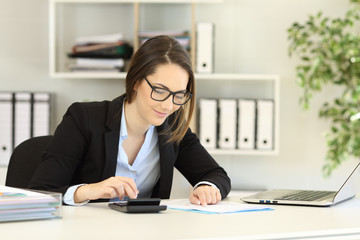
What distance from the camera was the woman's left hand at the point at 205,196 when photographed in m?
1.71

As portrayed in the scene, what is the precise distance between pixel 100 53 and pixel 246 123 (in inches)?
37.0

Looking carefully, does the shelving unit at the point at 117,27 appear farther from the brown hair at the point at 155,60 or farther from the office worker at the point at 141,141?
the brown hair at the point at 155,60

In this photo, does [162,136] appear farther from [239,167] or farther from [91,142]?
[239,167]

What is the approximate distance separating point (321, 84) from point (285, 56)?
29cm

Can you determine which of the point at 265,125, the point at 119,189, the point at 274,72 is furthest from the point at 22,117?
the point at 119,189

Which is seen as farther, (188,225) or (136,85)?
(136,85)

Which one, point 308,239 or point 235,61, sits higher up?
point 235,61

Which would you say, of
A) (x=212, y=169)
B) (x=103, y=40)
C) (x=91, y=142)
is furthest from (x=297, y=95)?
(x=91, y=142)

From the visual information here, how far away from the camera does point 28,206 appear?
4.33 feet

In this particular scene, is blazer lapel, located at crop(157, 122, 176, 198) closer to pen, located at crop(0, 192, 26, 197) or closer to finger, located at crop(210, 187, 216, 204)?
finger, located at crop(210, 187, 216, 204)

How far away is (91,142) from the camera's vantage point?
1.90 m

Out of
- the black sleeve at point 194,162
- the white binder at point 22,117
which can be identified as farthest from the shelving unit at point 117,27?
the black sleeve at point 194,162

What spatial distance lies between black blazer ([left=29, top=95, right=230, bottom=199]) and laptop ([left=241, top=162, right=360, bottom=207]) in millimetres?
145

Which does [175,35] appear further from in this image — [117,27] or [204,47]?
[117,27]
